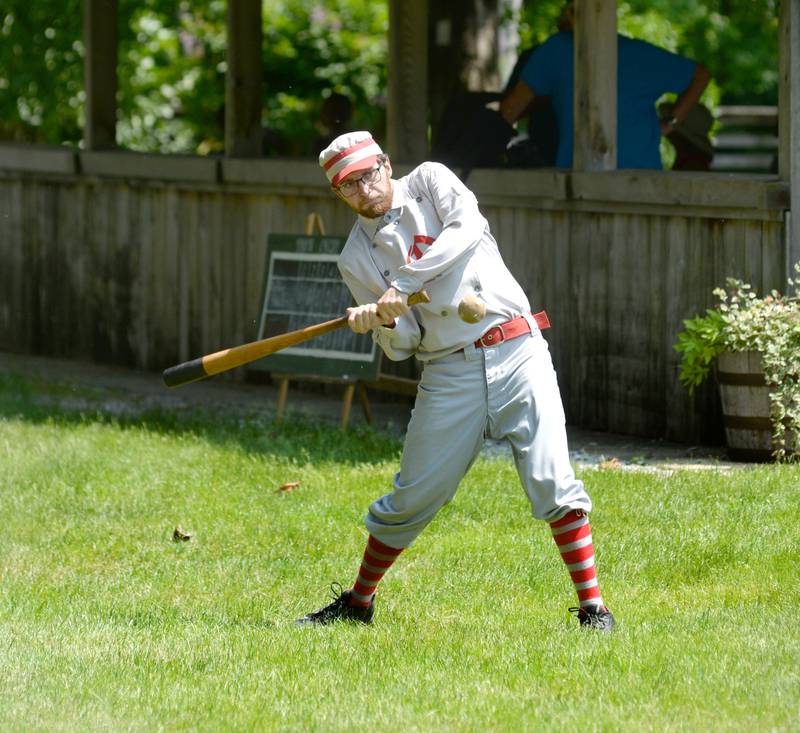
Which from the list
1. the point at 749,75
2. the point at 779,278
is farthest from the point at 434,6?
the point at 749,75

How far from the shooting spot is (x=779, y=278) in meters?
8.98

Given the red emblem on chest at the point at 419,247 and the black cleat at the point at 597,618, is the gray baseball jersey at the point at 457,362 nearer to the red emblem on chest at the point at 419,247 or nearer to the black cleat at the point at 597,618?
the red emblem on chest at the point at 419,247

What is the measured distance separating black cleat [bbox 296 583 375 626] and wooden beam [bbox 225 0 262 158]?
6290mm

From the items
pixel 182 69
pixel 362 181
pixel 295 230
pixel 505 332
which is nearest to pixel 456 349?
pixel 505 332

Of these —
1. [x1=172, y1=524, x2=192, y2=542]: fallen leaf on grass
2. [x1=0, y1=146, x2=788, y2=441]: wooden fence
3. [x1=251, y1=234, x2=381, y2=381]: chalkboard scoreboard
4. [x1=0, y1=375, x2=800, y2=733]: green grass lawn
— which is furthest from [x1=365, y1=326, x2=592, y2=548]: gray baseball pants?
[x1=251, y1=234, x2=381, y2=381]: chalkboard scoreboard

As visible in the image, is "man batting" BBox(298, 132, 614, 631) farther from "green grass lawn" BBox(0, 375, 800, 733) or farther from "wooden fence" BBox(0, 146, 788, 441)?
"wooden fence" BBox(0, 146, 788, 441)

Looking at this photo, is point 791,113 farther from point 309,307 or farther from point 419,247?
point 419,247

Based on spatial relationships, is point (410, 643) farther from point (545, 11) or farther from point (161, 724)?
point (545, 11)

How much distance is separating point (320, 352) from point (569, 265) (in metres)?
1.61

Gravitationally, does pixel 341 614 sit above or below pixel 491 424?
below

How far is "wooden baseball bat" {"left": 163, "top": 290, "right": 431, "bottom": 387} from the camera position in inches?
225

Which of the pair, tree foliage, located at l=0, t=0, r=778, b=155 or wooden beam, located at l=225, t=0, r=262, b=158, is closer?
wooden beam, located at l=225, t=0, r=262, b=158

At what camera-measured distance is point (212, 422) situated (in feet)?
33.2

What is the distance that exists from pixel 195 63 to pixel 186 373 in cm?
1481
